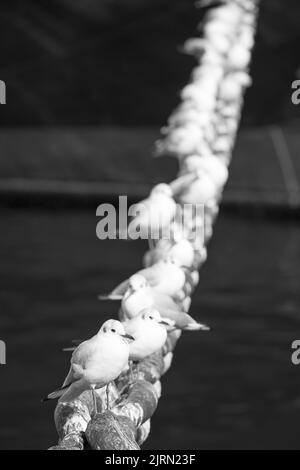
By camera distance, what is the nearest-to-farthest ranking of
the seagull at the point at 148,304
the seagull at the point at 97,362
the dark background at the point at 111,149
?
the seagull at the point at 97,362, the seagull at the point at 148,304, the dark background at the point at 111,149

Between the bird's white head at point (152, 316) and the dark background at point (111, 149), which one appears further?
the dark background at point (111, 149)

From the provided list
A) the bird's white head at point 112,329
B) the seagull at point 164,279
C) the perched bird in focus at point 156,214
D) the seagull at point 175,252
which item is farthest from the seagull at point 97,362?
the perched bird in focus at point 156,214

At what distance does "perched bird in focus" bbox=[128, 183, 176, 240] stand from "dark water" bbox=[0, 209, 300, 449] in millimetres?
826

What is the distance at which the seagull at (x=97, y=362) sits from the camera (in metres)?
1.26

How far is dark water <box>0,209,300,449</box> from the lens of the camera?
116 inches

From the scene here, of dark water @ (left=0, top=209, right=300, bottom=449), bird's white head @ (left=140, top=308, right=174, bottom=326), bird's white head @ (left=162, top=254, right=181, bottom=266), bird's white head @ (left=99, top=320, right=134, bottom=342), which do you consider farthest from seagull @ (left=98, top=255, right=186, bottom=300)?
dark water @ (left=0, top=209, right=300, bottom=449)

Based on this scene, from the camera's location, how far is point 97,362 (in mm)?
1259

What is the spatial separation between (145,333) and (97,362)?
0.50 ft

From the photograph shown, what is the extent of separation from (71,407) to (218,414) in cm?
180

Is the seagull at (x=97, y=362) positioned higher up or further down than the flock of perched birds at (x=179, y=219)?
further down

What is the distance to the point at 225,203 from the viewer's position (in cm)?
530

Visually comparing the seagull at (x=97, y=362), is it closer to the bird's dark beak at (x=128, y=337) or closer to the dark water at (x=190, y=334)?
the bird's dark beak at (x=128, y=337)

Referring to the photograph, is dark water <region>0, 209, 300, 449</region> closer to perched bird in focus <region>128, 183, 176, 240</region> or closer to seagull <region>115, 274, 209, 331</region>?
perched bird in focus <region>128, 183, 176, 240</region>

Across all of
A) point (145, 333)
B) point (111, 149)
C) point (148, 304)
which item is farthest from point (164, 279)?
point (111, 149)
